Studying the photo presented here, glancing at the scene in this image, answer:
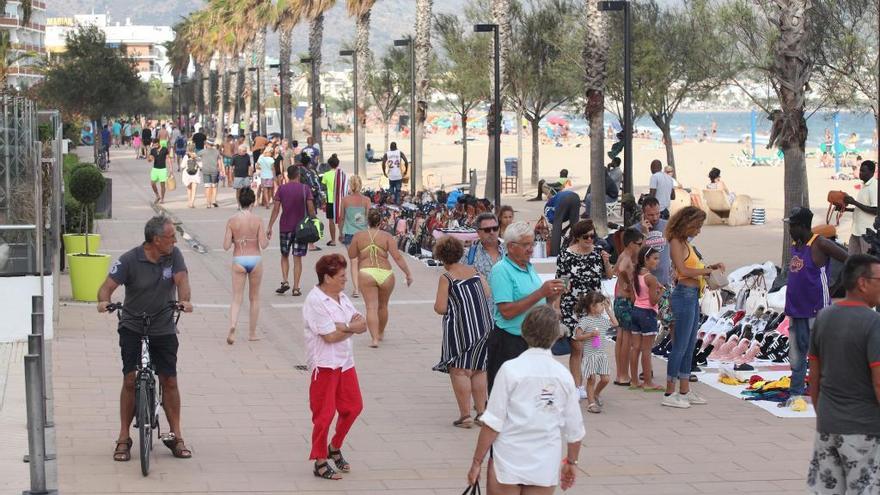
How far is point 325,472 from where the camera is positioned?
8.93m

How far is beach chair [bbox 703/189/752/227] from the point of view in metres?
28.8

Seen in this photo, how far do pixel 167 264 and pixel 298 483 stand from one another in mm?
1696

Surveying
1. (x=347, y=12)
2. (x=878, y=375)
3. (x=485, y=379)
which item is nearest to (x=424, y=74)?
(x=347, y=12)

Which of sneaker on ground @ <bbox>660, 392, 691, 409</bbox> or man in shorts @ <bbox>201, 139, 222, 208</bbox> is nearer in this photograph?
sneaker on ground @ <bbox>660, 392, 691, 409</bbox>

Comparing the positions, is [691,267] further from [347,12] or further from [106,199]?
[347,12]

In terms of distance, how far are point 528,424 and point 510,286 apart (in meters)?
3.06

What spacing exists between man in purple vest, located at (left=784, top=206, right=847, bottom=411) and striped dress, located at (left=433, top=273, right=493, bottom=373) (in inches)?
99.1

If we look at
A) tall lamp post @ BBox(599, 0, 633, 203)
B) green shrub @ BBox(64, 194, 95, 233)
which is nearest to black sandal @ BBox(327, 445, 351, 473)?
green shrub @ BBox(64, 194, 95, 233)

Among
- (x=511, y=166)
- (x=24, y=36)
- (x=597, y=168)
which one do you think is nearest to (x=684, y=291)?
(x=597, y=168)

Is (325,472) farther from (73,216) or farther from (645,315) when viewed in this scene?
(73,216)

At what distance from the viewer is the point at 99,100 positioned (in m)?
58.6

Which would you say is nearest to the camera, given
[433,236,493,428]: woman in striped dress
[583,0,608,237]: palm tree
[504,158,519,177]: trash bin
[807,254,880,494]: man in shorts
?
[807,254,880,494]: man in shorts

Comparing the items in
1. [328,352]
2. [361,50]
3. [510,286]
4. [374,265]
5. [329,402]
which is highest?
[361,50]

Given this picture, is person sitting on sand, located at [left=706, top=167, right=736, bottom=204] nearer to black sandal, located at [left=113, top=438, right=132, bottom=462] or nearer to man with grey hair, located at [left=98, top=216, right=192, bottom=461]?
man with grey hair, located at [left=98, top=216, right=192, bottom=461]
